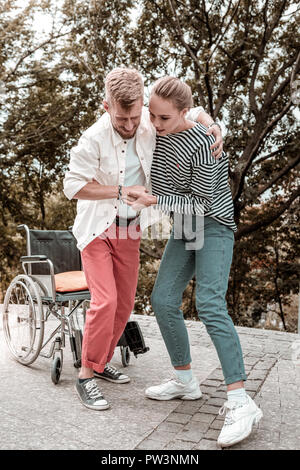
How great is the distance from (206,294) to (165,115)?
89cm

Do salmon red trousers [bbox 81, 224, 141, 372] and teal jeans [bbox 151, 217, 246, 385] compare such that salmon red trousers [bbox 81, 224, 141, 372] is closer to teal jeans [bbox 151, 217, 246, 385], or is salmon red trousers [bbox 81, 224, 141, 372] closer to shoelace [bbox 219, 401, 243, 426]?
teal jeans [bbox 151, 217, 246, 385]

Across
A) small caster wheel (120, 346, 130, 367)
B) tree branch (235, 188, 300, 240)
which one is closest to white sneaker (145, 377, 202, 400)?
small caster wheel (120, 346, 130, 367)

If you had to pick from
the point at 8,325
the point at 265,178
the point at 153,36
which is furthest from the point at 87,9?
the point at 8,325

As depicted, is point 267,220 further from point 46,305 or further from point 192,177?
point 192,177

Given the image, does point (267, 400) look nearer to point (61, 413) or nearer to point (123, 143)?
point (61, 413)

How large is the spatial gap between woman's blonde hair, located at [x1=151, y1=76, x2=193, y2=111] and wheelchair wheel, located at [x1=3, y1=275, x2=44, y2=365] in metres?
1.61

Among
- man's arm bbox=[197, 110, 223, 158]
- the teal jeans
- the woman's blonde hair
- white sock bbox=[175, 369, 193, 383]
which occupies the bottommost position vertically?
white sock bbox=[175, 369, 193, 383]

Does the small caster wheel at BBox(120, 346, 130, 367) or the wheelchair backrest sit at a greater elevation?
the wheelchair backrest

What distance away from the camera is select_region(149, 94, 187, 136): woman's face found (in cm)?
261

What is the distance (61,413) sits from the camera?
291 centimetres

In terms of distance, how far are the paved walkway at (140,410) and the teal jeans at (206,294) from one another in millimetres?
323

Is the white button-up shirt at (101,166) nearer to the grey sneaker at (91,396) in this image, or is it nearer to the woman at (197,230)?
the woman at (197,230)
